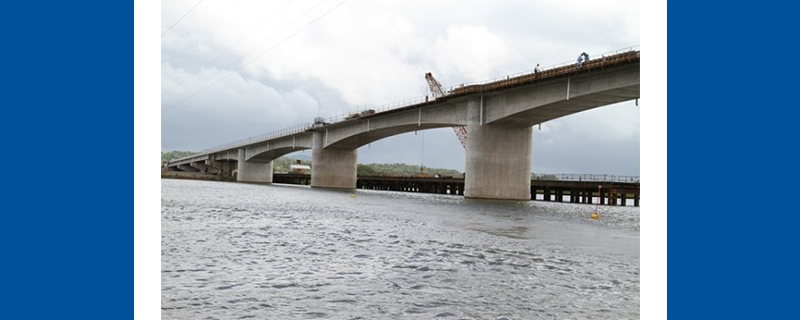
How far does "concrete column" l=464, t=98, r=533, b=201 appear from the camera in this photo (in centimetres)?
4347

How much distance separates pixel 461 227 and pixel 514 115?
22470mm

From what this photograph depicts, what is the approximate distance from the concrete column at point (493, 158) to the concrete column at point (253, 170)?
5530 cm

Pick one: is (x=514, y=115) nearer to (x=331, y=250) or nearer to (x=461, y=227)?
(x=461, y=227)

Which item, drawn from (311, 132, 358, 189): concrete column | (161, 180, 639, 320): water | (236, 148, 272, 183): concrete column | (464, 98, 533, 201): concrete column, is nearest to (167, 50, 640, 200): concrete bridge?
(464, 98, 533, 201): concrete column

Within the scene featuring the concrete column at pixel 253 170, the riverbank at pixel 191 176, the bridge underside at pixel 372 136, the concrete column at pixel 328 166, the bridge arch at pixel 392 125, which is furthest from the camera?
the riverbank at pixel 191 176

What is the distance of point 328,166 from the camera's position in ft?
234

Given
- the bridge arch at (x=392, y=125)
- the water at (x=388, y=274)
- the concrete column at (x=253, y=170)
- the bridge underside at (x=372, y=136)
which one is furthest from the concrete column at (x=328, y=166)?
the water at (x=388, y=274)

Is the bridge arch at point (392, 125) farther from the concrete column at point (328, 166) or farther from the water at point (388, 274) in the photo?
the water at point (388, 274)

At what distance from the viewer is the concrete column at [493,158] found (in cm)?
4347

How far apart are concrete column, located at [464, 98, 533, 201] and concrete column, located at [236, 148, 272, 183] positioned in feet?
181

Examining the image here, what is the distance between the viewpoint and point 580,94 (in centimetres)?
3472

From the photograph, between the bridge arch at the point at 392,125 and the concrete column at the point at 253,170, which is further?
the concrete column at the point at 253,170

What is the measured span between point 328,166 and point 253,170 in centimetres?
2713

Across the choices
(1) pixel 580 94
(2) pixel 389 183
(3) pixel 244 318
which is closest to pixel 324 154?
(2) pixel 389 183
